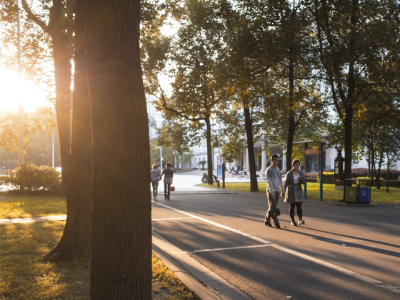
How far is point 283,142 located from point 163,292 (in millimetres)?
34624

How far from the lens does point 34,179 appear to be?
22.0 metres

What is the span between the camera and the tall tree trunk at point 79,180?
691cm

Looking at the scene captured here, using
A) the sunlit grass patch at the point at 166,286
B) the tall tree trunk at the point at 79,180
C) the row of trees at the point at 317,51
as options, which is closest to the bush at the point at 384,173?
the row of trees at the point at 317,51

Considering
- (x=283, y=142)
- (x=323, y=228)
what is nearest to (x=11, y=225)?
(x=323, y=228)

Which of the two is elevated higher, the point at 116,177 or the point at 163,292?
the point at 116,177

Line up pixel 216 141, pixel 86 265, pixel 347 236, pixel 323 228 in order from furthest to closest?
pixel 216 141
pixel 323 228
pixel 347 236
pixel 86 265

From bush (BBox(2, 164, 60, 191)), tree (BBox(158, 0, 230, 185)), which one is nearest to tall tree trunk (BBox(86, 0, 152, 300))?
bush (BBox(2, 164, 60, 191))

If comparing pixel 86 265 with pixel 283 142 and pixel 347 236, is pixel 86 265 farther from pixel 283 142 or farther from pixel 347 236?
pixel 283 142

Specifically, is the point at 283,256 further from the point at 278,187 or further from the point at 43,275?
the point at 43,275

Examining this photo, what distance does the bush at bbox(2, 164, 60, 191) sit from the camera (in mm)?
22000

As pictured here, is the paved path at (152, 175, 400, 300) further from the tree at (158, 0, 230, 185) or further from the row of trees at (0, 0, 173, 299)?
the tree at (158, 0, 230, 185)

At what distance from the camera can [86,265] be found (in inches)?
258

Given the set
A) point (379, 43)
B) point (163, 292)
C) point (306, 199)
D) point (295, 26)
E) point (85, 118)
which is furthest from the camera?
point (306, 199)

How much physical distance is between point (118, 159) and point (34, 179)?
2025cm
